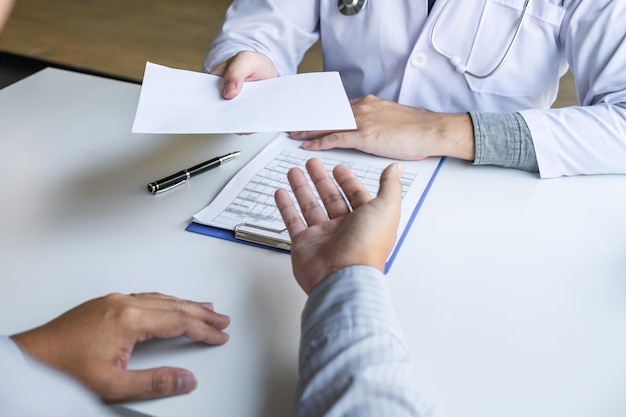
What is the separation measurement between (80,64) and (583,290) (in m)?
2.76

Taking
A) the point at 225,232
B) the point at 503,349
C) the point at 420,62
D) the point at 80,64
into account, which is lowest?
the point at 503,349

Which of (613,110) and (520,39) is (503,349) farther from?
(520,39)

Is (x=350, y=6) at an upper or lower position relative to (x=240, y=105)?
upper

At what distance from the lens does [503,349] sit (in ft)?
2.28

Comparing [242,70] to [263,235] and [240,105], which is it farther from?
[263,235]

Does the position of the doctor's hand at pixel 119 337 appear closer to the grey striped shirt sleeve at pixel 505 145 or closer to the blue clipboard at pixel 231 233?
the blue clipboard at pixel 231 233

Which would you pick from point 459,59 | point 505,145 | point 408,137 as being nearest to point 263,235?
point 408,137

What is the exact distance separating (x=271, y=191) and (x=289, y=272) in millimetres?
177

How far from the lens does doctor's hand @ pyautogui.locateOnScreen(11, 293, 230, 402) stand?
62 cm

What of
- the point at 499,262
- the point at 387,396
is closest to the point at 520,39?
the point at 499,262

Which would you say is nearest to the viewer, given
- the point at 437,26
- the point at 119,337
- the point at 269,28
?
the point at 119,337

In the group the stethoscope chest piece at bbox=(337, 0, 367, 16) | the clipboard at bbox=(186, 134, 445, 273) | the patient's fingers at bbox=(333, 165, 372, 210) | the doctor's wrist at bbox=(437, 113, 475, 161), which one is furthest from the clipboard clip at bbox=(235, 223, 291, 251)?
the stethoscope chest piece at bbox=(337, 0, 367, 16)

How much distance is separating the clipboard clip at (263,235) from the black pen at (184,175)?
0.53 ft

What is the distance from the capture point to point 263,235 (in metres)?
0.85
